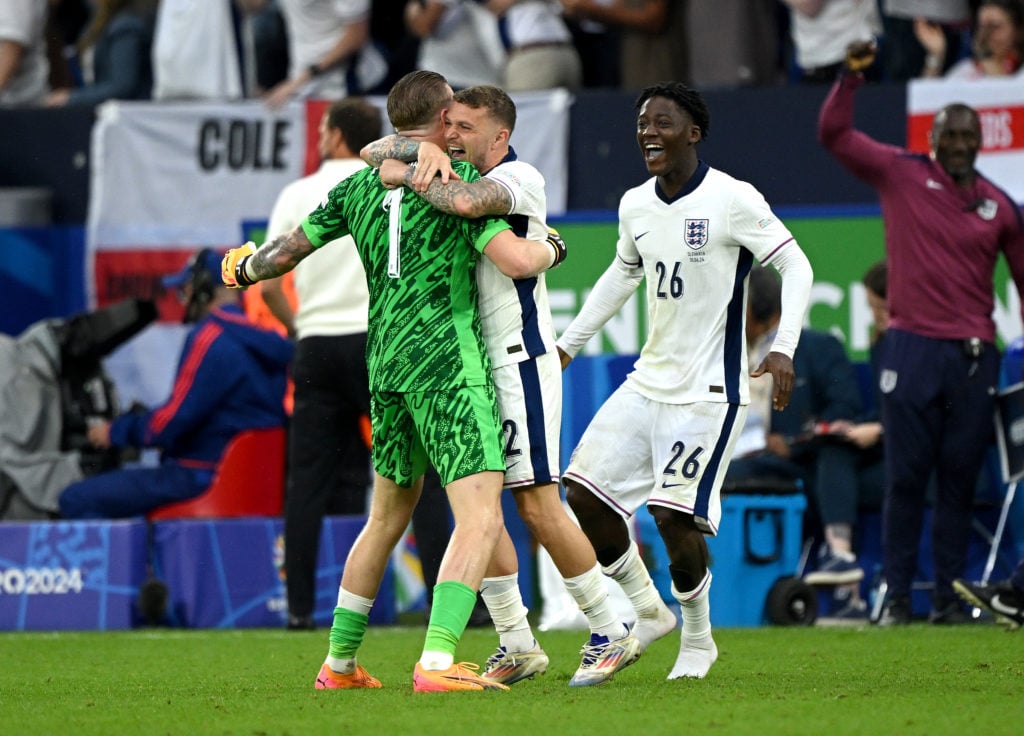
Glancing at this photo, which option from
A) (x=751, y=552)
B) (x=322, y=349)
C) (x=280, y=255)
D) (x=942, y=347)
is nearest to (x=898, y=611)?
(x=751, y=552)

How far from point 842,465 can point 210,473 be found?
11.3 ft

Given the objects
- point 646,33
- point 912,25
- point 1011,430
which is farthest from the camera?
point 646,33

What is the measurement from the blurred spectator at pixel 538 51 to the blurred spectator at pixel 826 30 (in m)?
1.46

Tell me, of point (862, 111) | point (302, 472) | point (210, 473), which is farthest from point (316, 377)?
point (862, 111)

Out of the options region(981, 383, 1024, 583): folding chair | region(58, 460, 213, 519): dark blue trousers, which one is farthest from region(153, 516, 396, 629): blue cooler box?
region(981, 383, 1024, 583): folding chair

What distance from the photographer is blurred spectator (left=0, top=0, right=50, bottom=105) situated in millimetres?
12719

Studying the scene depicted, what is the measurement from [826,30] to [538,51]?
182 centimetres

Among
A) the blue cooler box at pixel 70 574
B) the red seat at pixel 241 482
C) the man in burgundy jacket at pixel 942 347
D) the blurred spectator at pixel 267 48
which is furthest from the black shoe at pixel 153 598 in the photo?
the blurred spectator at pixel 267 48

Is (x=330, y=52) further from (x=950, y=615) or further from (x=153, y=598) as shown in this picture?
(x=950, y=615)

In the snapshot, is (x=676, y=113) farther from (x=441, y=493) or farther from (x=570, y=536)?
(x=441, y=493)

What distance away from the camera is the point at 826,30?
11.2 metres

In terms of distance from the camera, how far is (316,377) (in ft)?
28.4

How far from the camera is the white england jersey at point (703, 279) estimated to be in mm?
6441

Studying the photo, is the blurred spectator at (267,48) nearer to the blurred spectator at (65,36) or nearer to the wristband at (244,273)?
the blurred spectator at (65,36)
